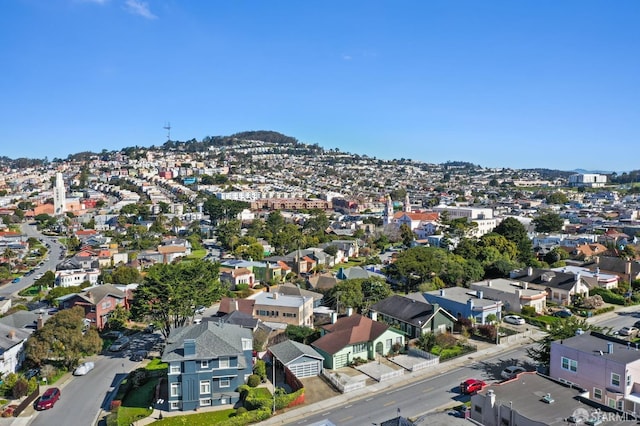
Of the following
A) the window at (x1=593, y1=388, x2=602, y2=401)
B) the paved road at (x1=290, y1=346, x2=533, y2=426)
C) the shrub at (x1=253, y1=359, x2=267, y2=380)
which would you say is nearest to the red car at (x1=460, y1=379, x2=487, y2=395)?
the paved road at (x1=290, y1=346, x2=533, y2=426)

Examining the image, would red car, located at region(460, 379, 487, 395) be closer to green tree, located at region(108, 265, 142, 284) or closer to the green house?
the green house

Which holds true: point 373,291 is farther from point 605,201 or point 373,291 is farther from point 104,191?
point 104,191

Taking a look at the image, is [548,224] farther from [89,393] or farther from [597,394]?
[89,393]

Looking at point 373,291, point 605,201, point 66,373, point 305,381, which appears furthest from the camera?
point 605,201

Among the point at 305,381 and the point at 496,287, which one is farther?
the point at 496,287

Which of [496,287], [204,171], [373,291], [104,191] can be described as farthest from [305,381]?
[204,171]

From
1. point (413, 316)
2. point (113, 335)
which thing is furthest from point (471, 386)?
point (113, 335)

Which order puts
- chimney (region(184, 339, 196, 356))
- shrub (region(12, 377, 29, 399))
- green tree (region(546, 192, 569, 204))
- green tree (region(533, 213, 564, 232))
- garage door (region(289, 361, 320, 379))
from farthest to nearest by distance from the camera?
green tree (region(546, 192, 569, 204)), green tree (region(533, 213, 564, 232)), garage door (region(289, 361, 320, 379)), shrub (region(12, 377, 29, 399)), chimney (region(184, 339, 196, 356))

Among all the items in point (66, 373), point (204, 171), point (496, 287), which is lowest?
point (66, 373)
